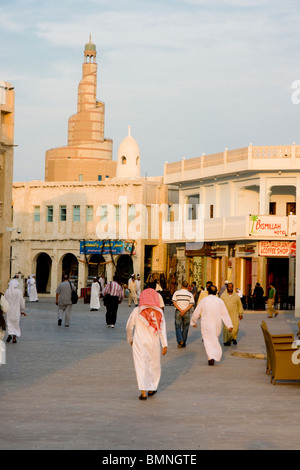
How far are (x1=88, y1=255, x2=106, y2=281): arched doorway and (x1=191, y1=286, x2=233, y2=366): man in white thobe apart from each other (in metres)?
43.9

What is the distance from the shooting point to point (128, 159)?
216 ft

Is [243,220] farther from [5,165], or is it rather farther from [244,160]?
[5,165]

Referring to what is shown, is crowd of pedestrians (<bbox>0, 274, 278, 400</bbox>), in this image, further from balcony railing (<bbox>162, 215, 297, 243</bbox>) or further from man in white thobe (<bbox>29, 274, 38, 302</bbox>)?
man in white thobe (<bbox>29, 274, 38, 302</bbox>)

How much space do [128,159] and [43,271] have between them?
10195mm

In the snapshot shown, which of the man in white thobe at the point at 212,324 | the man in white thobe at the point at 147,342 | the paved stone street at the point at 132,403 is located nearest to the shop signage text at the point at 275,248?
the paved stone street at the point at 132,403

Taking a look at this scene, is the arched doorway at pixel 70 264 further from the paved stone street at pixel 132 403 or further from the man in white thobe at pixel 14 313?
the paved stone street at pixel 132 403

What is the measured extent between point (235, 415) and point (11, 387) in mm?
3885

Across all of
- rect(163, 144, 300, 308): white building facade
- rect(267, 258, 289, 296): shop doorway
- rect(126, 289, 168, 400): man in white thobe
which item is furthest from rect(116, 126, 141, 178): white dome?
rect(126, 289, 168, 400): man in white thobe

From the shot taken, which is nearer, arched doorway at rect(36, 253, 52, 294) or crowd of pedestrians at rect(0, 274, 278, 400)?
crowd of pedestrians at rect(0, 274, 278, 400)

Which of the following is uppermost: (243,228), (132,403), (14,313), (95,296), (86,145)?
(86,145)

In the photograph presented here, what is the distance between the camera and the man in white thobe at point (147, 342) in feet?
40.8

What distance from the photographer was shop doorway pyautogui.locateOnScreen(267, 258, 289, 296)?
48.8 m

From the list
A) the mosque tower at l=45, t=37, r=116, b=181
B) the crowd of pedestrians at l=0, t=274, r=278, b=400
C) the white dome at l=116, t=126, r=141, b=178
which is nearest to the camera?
the crowd of pedestrians at l=0, t=274, r=278, b=400

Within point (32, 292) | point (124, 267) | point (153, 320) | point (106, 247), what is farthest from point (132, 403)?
point (124, 267)
